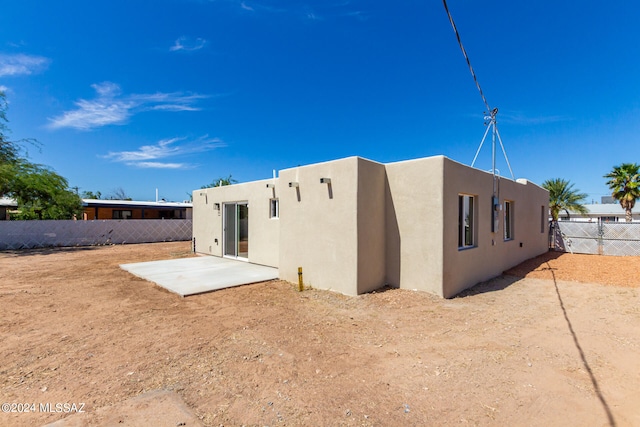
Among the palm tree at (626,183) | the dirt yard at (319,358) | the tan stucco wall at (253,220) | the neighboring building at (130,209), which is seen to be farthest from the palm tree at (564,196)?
the neighboring building at (130,209)

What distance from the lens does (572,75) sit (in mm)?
10156

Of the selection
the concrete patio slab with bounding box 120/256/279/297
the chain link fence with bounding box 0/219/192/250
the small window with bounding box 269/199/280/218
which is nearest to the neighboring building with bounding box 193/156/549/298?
the concrete patio slab with bounding box 120/256/279/297

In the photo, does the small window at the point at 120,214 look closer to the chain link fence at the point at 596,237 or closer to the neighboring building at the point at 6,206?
the neighboring building at the point at 6,206

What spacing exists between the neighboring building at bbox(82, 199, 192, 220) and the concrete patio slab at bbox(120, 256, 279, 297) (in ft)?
55.1

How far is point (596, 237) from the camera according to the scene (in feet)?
43.8

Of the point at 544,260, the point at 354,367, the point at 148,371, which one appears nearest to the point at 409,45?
the point at 544,260

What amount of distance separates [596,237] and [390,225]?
13.3 m

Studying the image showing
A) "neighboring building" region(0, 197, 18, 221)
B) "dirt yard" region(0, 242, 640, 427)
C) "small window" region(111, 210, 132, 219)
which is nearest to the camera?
"dirt yard" region(0, 242, 640, 427)

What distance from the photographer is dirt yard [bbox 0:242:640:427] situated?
8.09 ft

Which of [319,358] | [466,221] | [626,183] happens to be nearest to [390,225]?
[466,221]

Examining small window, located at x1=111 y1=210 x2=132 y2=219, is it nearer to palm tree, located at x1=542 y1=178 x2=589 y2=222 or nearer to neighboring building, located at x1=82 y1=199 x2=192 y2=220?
neighboring building, located at x1=82 y1=199 x2=192 y2=220

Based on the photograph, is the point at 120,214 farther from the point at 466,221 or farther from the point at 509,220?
the point at 509,220

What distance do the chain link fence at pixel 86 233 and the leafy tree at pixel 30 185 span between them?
107 inches

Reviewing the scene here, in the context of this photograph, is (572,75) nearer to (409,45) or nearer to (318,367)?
(409,45)
